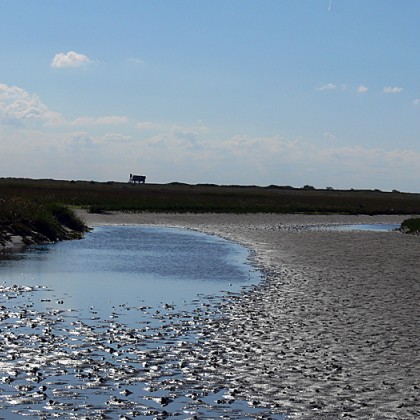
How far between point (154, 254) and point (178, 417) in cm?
2459

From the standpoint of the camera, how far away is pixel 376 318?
1675 centimetres

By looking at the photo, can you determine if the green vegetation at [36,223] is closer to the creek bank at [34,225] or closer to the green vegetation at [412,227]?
the creek bank at [34,225]

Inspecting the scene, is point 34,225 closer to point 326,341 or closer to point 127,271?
point 127,271

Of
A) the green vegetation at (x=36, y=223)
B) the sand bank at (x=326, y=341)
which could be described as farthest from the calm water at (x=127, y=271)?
the sand bank at (x=326, y=341)

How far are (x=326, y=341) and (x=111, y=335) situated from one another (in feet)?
12.4

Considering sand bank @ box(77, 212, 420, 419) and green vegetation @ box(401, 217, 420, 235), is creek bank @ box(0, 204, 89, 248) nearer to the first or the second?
sand bank @ box(77, 212, 420, 419)

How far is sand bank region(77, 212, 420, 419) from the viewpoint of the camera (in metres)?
9.92

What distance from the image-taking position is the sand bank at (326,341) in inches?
391

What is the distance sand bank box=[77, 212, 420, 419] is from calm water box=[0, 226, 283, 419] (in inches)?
20.4

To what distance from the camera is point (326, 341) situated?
14.0 metres

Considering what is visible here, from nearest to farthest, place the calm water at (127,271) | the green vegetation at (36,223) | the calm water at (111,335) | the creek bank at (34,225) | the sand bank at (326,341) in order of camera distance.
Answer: the calm water at (111,335) < the sand bank at (326,341) < the calm water at (127,271) < the creek bank at (34,225) < the green vegetation at (36,223)

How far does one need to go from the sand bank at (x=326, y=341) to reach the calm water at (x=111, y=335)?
517mm

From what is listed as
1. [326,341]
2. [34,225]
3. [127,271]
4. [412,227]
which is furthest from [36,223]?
[412,227]

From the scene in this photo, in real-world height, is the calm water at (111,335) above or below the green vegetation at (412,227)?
below
